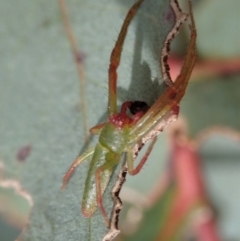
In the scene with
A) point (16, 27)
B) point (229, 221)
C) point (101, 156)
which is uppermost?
point (16, 27)

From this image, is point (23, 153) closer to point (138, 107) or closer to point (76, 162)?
point (76, 162)

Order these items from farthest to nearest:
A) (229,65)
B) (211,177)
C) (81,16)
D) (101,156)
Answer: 1. (211,177)
2. (229,65)
3. (81,16)
4. (101,156)

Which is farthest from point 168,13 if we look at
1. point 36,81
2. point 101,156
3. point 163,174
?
point 163,174

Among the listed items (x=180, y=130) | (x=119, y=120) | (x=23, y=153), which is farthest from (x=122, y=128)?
(x=180, y=130)

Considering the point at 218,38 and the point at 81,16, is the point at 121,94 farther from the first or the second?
the point at 218,38

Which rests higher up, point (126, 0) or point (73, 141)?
point (126, 0)

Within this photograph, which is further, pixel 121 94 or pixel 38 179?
pixel 38 179
